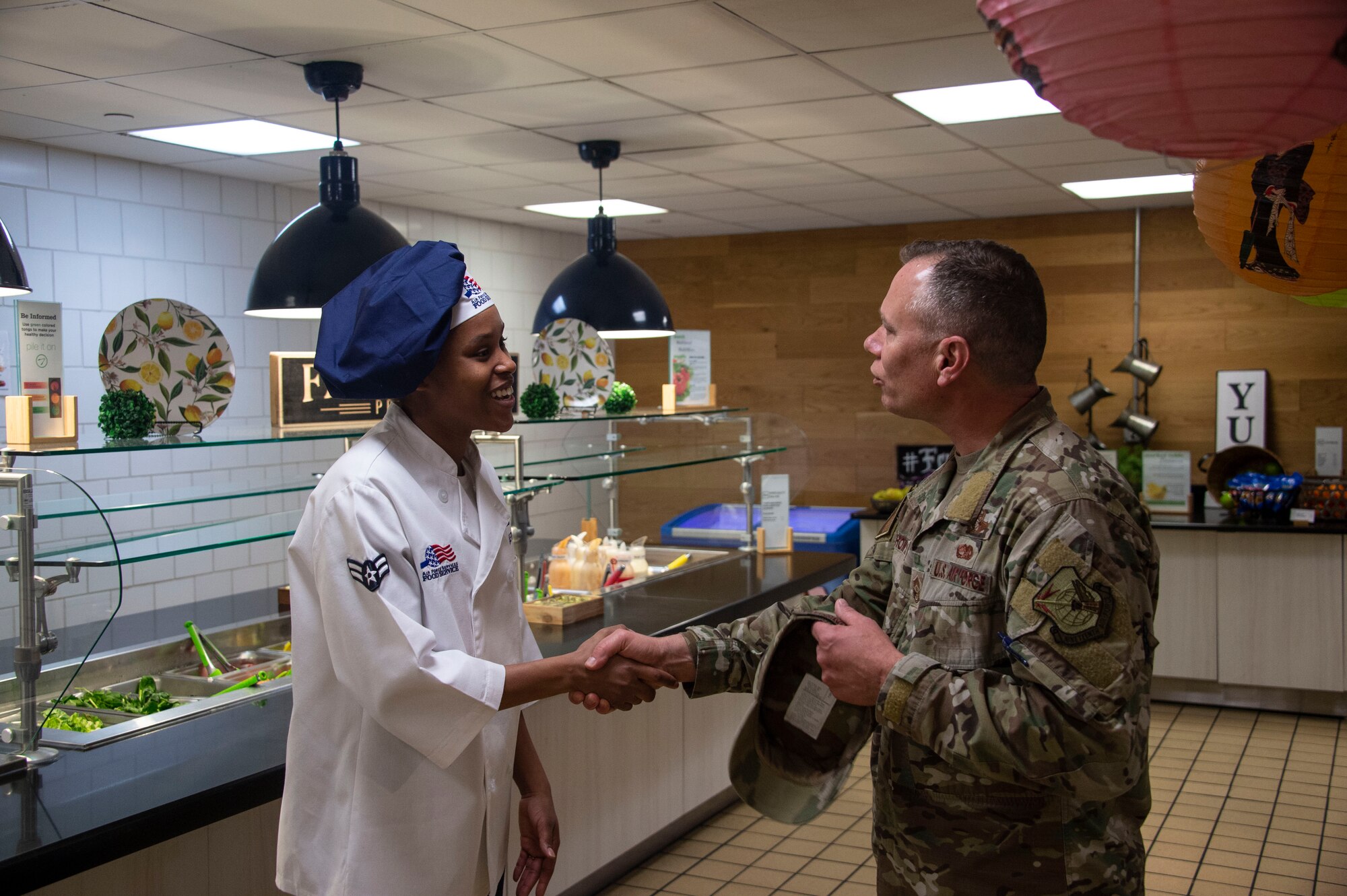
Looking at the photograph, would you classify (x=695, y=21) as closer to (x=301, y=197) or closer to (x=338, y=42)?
(x=338, y=42)

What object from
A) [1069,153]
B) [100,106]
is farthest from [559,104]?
[1069,153]

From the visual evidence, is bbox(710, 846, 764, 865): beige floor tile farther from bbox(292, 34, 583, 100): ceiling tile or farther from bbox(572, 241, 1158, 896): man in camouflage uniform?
bbox(292, 34, 583, 100): ceiling tile

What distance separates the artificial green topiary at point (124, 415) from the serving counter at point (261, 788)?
24.3 inches

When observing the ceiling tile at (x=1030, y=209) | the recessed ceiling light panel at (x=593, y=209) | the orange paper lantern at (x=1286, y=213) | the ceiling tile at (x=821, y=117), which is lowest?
the orange paper lantern at (x=1286, y=213)

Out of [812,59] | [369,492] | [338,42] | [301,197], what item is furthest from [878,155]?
[369,492]

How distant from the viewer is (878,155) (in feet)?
16.3

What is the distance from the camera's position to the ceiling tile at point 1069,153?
15.5 feet

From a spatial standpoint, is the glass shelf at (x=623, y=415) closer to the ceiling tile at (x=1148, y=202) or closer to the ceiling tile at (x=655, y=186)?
the ceiling tile at (x=655, y=186)

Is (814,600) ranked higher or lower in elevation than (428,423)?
lower

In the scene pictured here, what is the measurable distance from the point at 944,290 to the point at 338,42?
7.18ft

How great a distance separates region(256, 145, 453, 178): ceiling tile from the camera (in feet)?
15.8

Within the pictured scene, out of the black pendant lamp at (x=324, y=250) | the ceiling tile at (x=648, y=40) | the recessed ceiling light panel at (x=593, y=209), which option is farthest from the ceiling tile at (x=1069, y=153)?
the black pendant lamp at (x=324, y=250)

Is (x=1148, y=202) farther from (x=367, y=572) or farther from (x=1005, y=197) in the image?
(x=367, y=572)

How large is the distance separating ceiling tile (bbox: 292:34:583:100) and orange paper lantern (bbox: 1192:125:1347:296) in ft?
6.75
